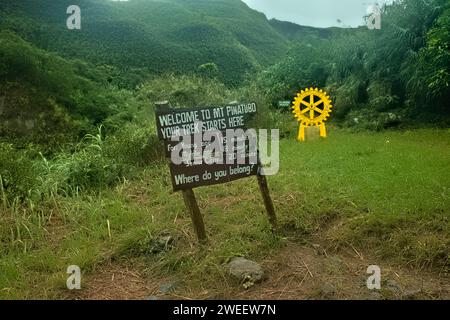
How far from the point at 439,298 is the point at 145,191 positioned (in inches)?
141

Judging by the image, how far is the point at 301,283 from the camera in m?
3.53

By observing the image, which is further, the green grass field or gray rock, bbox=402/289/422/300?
the green grass field

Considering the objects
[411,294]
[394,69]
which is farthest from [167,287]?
[394,69]

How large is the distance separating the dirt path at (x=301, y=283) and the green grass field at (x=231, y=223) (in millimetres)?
107

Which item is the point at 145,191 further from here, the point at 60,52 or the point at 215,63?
the point at 215,63

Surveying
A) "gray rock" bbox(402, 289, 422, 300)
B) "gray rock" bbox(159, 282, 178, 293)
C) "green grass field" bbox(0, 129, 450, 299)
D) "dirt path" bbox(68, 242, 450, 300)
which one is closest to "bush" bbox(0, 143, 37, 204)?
"green grass field" bbox(0, 129, 450, 299)

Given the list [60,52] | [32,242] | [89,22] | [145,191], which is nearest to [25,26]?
[60,52]

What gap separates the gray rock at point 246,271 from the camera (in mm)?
3525

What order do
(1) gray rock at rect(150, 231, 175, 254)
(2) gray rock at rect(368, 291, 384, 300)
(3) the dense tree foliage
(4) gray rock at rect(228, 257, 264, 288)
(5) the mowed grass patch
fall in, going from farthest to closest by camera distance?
1. (3) the dense tree foliage
2. (1) gray rock at rect(150, 231, 175, 254)
3. (5) the mowed grass patch
4. (4) gray rock at rect(228, 257, 264, 288)
5. (2) gray rock at rect(368, 291, 384, 300)

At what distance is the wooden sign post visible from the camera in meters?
3.83

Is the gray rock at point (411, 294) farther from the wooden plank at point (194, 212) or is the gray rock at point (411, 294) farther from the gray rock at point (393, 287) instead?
the wooden plank at point (194, 212)

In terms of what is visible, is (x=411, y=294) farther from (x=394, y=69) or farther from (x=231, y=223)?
(x=394, y=69)

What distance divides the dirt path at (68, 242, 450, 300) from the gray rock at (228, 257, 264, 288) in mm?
55

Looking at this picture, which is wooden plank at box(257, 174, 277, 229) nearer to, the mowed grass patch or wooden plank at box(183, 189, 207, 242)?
the mowed grass patch
